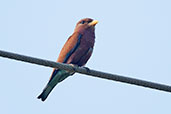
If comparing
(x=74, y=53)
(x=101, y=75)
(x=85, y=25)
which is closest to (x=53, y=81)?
(x=74, y=53)

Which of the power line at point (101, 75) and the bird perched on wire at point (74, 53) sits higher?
the power line at point (101, 75)

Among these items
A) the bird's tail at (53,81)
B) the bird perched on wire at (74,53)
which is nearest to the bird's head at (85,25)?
the bird perched on wire at (74,53)

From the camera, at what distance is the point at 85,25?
647 centimetres

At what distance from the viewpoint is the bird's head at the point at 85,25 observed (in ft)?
20.7

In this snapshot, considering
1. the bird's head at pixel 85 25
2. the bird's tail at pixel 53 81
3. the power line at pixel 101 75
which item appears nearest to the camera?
the power line at pixel 101 75

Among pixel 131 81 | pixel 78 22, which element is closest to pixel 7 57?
pixel 131 81

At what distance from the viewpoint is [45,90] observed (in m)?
5.75

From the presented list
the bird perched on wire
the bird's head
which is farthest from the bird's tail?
the bird's head

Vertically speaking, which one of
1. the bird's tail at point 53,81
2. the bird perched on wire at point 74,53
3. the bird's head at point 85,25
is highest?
the bird's head at point 85,25

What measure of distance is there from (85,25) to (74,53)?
0.73 m

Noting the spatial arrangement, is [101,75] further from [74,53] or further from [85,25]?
[85,25]

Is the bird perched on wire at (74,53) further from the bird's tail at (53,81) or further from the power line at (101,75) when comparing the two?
the power line at (101,75)

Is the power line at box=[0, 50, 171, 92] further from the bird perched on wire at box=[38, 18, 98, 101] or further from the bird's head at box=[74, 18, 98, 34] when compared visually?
the bird's head at box=[74, 18, 98, 34]

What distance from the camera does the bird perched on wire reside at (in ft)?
18.8
